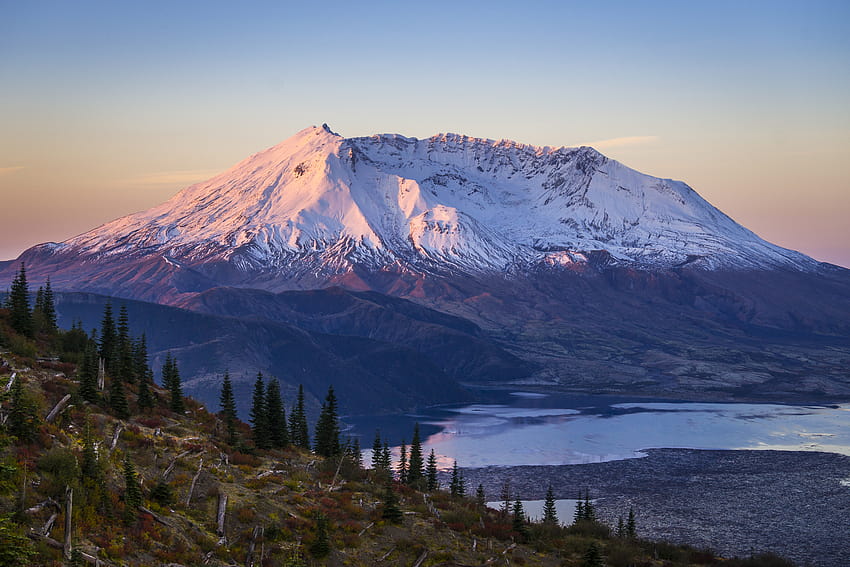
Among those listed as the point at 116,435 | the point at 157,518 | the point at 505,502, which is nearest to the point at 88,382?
the point at 116,435

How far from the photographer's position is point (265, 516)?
36.0 metres

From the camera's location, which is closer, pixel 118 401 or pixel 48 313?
pixel 118 401

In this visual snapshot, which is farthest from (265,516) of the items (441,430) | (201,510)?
(441,430)

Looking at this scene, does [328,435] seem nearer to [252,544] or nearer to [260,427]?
[260,427]

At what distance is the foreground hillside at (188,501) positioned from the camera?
2722 cm

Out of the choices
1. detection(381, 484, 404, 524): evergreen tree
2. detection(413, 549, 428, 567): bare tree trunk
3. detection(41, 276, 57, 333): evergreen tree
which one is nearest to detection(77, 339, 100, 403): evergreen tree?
detection(41, 276, 57, 333): evergreen tree

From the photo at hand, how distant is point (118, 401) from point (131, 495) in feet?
37.5

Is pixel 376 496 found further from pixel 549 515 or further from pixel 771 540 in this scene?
pixel 771 540

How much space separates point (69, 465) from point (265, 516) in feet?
32.1

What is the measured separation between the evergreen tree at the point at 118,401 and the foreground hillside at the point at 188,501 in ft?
0.46

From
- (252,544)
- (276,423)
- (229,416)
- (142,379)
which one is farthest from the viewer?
(276,423)

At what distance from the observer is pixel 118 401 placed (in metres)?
40.6

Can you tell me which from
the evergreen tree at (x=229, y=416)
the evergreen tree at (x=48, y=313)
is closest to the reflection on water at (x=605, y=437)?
the evergreen tree at (x=229, y=416)

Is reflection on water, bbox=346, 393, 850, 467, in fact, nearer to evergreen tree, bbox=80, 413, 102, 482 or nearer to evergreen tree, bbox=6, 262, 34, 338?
evergreen tree, bbox=6, 262, 34, 338
